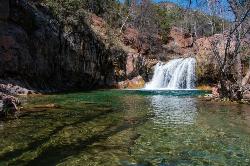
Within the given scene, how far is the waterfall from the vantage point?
4706 centimetres

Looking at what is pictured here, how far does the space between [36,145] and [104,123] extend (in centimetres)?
460

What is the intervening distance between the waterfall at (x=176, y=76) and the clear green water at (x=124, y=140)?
2988 cm

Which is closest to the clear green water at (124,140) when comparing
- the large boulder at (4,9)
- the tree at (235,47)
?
the tree at (235,47)

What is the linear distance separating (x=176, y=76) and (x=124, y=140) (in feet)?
122

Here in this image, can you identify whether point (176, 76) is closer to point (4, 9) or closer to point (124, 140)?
point (4, 9)

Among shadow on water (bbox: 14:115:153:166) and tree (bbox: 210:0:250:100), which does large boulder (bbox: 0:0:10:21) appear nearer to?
tree (bbox: 210:0:250:100)

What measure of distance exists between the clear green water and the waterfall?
29880mm

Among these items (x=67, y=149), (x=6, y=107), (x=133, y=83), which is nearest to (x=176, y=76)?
(x=133, y=83)

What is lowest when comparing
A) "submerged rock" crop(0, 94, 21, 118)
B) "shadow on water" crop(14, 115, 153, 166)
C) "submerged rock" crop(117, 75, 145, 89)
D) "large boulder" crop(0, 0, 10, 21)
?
"shadow on water" crop(14, 115, 153, 166)

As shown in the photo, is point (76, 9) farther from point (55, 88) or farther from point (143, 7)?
point (143, 7)

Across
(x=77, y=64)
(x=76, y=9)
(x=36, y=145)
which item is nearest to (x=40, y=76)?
(x=77, y=64)

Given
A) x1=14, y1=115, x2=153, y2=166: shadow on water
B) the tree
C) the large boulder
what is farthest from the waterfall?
x1=14, y1=115, x2=153, y2=166: shadow on water

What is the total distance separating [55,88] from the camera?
3900 centimetres

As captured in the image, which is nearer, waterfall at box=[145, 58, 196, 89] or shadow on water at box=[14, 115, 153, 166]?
shadow on water at box=[14, 115, 153, 166]
